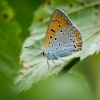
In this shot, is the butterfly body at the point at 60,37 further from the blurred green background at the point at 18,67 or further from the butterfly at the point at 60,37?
the blurred green background at the point at 18,67

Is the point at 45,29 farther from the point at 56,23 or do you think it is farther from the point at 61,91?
the point at 61,91

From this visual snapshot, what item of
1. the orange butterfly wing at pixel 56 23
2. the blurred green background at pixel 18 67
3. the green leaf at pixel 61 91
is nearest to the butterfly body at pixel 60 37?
the orange butterfly wing at pixel 56 23

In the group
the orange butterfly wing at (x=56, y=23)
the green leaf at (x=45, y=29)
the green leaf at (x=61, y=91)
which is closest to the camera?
the green leaf at (x=61, y=91)

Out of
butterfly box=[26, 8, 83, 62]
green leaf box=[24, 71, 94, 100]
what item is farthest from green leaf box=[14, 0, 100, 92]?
green leaf box=[24, 71, 94, 100]

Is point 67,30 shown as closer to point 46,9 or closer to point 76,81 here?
point 46,9

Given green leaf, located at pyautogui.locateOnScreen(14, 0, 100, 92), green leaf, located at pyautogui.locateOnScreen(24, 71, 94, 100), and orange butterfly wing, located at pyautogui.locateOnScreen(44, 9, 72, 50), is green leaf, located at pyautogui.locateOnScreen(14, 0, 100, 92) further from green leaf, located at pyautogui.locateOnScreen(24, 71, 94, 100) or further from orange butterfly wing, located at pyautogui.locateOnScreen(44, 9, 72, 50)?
green leaf, located at pyautogui.locateOnScreen(24, 71, 94, 100)

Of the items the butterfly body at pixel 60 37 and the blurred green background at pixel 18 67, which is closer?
the blurred green background at pixel 18 67

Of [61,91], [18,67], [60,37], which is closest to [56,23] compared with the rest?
[60,37]
